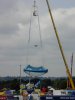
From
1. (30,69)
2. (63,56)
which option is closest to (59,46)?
(63,56)

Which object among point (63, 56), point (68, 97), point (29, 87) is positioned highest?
point (63, 56)

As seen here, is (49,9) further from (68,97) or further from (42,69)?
(68,97)

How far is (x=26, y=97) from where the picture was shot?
4753 centimetres

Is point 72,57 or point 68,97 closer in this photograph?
point 68,97

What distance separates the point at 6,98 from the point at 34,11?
22.3m

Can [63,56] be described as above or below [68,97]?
above

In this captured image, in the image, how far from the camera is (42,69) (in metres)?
66.0

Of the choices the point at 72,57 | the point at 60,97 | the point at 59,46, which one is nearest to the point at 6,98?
the point at 60,97

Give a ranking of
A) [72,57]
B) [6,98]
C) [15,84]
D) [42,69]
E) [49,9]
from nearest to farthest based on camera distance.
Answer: [6,98] < [42,69] < [49,9] < [72,57] < [15,84]

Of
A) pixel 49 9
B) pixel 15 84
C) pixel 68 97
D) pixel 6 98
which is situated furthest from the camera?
pixel 15 84

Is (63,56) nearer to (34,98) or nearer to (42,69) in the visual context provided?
(42,69)

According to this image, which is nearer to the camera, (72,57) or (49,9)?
(49,9)

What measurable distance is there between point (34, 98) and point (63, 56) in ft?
79.0

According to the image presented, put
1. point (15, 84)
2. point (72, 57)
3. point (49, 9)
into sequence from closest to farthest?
1. point (49, 9)
2. point (72, 57)
3. point (15, 84)
